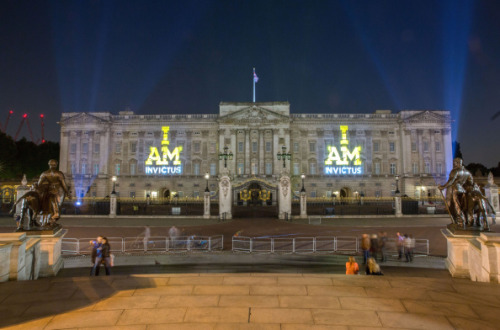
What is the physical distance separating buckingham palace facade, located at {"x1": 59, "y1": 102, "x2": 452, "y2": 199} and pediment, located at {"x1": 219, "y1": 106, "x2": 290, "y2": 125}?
0.19m

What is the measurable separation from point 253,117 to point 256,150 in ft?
20.5

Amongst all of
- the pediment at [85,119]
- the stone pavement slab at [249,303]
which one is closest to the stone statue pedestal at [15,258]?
the stone pavement slab at [249,303]

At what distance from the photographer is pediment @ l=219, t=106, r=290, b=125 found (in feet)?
192

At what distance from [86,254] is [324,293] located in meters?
12.4

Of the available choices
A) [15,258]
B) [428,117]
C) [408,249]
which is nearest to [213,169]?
[428,117]

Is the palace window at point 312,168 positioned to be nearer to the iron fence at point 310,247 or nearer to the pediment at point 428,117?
the pediment at point 428,117

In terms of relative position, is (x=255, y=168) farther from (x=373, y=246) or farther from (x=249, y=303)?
(x=249, y=303)

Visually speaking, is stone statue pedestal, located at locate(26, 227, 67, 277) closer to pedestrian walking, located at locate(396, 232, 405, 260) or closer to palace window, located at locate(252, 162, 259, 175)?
pedestrian walking, located at locate(396, 232, 405, 260)

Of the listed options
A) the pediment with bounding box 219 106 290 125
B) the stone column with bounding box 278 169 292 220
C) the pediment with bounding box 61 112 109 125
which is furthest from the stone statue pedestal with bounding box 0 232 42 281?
the pediment with bounding box 61 112 109 125

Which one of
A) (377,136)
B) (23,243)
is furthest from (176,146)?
(23,243)

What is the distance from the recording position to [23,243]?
322 inches

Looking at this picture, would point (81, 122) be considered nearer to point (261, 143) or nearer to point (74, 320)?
point (261, 143)

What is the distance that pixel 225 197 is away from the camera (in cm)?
3069

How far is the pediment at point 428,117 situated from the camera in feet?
191
